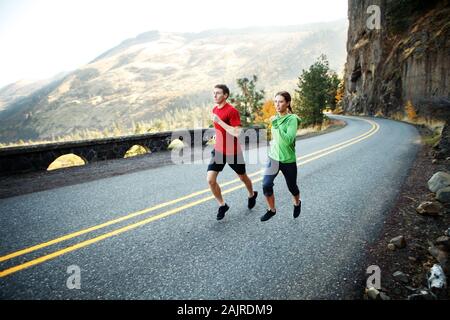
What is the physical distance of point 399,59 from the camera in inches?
1271

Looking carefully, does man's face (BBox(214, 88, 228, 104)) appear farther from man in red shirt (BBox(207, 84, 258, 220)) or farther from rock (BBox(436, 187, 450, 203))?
rock (BBox(436, 187, 450, 203))

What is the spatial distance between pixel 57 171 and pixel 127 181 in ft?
9.40

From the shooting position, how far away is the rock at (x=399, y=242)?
330cm

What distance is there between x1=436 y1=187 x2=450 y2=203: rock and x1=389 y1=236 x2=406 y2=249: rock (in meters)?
1.96

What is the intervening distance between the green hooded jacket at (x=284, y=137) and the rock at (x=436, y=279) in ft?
6.32

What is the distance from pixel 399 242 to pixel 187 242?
8.83 feet

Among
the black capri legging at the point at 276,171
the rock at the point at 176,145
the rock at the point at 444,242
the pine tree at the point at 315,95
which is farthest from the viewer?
the pine tree at the point at 315,95

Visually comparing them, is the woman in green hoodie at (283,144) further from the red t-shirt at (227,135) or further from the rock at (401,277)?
the rock at (401,277)

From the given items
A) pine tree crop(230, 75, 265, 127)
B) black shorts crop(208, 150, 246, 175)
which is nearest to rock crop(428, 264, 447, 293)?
black shorts crop(208, 150, 246, 175)

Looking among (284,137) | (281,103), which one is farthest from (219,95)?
(284,137)

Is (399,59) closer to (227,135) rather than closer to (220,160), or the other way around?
(227,135)

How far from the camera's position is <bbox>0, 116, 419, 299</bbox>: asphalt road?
2.60m

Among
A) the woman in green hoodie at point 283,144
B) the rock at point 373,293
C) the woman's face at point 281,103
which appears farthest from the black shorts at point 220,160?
the rock at point 373,293
